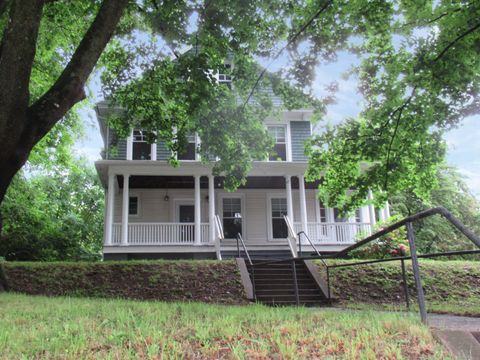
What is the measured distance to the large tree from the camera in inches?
325

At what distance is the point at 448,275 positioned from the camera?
37.5ft

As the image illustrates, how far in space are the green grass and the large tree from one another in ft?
7.30

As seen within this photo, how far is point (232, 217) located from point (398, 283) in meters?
9.17

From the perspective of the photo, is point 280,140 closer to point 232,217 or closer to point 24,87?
point 232,217

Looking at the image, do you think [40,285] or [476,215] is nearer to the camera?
[40,285]

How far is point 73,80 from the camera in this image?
5.81 metres

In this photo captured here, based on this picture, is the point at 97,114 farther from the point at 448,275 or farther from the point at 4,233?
the point at 448,275

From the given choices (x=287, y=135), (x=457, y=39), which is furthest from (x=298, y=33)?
(x=287, y=135)

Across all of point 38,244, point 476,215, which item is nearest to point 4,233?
point 38,244

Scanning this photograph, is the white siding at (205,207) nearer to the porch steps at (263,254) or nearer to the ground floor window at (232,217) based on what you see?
the ground floor window at (232,217)

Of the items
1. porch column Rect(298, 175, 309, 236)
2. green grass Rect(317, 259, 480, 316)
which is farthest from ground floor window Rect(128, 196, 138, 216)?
green grass Rect(317, 259, 480, 316)

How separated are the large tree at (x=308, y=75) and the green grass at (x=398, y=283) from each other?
2.23 m

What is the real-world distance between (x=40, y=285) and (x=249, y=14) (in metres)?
8.56

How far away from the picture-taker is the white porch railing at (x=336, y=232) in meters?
16.5
